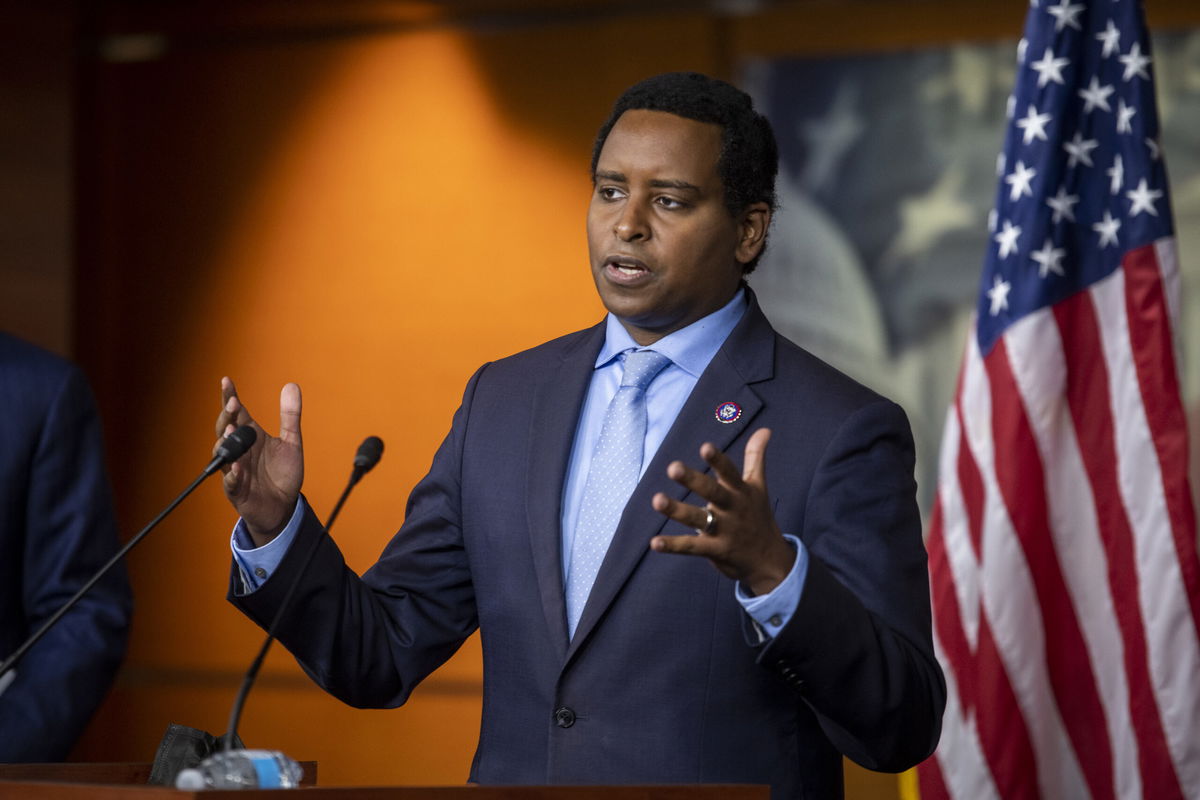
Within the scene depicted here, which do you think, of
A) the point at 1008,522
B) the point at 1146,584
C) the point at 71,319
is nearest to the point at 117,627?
the point at 1008,522

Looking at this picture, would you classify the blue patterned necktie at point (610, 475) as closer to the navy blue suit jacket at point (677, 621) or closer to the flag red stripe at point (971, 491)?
the navy blue suit jacket at point (677, 621)

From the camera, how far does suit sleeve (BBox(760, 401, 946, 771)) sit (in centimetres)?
170

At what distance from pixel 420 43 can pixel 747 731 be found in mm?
3481

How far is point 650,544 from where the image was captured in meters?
1.79

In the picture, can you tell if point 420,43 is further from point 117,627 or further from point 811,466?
point 811,466

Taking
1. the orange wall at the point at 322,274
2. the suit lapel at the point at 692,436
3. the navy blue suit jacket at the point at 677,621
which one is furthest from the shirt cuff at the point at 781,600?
the orange wall at the point at 322,274

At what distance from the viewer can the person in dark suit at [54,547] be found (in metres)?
2.48

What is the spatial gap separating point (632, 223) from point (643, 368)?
8.5 inches

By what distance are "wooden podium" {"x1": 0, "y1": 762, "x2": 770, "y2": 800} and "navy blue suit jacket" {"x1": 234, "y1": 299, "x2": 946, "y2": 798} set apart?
0.30 m

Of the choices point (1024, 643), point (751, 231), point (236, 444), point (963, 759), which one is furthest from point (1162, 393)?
point (236, 444)

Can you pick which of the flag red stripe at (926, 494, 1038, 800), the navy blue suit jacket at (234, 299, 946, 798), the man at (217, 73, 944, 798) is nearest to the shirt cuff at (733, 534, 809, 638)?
the man at (217, 73, 944, 798)

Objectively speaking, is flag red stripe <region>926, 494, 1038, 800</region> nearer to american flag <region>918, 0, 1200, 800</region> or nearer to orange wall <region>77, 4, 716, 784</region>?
american flag <region>918, 0, 1200, 800</region>

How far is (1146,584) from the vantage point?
300cm

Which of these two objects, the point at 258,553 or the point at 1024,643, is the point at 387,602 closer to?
the point at 258,553
